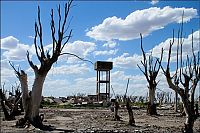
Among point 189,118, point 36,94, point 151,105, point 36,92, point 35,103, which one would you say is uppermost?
point 36,92

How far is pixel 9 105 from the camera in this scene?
2805cm

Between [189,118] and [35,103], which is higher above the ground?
[35,103]

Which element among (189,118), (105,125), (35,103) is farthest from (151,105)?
(189,118)

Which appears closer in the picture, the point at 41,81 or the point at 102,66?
the point at 41,81

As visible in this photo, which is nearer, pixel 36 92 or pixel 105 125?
pixel 36 92

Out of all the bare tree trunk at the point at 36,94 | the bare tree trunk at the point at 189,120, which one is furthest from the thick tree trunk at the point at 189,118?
the bare tree trunk at the point at 36,94

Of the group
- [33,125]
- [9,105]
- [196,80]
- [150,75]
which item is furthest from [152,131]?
[150,75]

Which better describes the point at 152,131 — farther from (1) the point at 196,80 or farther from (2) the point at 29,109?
(2) the point at 29,109

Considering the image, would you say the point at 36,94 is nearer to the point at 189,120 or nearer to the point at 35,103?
the point at 35,103

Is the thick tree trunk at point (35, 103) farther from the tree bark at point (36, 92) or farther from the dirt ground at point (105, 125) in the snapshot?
the dirt ground at point (105, 125)

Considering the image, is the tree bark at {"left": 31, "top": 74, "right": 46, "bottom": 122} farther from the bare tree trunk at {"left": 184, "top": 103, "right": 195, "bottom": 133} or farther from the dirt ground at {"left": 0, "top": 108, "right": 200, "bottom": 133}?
the bare tree trunk at {"left": 184, "top": 103, "right": 195, "bottom": 133}

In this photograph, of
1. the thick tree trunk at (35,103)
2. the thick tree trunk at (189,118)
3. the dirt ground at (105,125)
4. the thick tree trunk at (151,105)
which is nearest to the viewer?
the thick tree trunk at (189,118)

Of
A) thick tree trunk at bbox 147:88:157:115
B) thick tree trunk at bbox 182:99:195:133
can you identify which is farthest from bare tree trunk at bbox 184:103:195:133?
thick tree trunk at bbox 147:88:157:115

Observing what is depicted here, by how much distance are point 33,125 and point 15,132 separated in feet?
8.06
